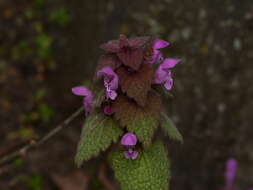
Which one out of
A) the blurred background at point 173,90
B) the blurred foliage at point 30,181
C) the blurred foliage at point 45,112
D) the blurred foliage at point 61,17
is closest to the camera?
the blurred background at point 173,90

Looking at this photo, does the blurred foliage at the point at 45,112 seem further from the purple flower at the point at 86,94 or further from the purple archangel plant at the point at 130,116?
the purple archangel plant at the point at 130,116

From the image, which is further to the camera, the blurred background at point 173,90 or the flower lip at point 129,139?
the blurred background at point 173,90

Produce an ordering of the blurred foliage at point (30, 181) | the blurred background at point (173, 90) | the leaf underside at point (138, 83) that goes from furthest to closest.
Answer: the blurred foliage at point (30, 181), the blurred background at point (173, 90), the leaf underside at point (138, 83)

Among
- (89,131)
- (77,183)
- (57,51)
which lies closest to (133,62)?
(89,131)

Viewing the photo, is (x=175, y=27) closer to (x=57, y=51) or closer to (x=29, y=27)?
(x=57, y=51)

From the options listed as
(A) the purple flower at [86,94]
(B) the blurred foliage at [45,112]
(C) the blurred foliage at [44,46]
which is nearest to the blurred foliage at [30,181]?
(B) the blurred foliage at [45,112]

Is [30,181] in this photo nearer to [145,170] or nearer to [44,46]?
[44,46]

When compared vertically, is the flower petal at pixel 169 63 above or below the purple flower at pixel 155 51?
below
